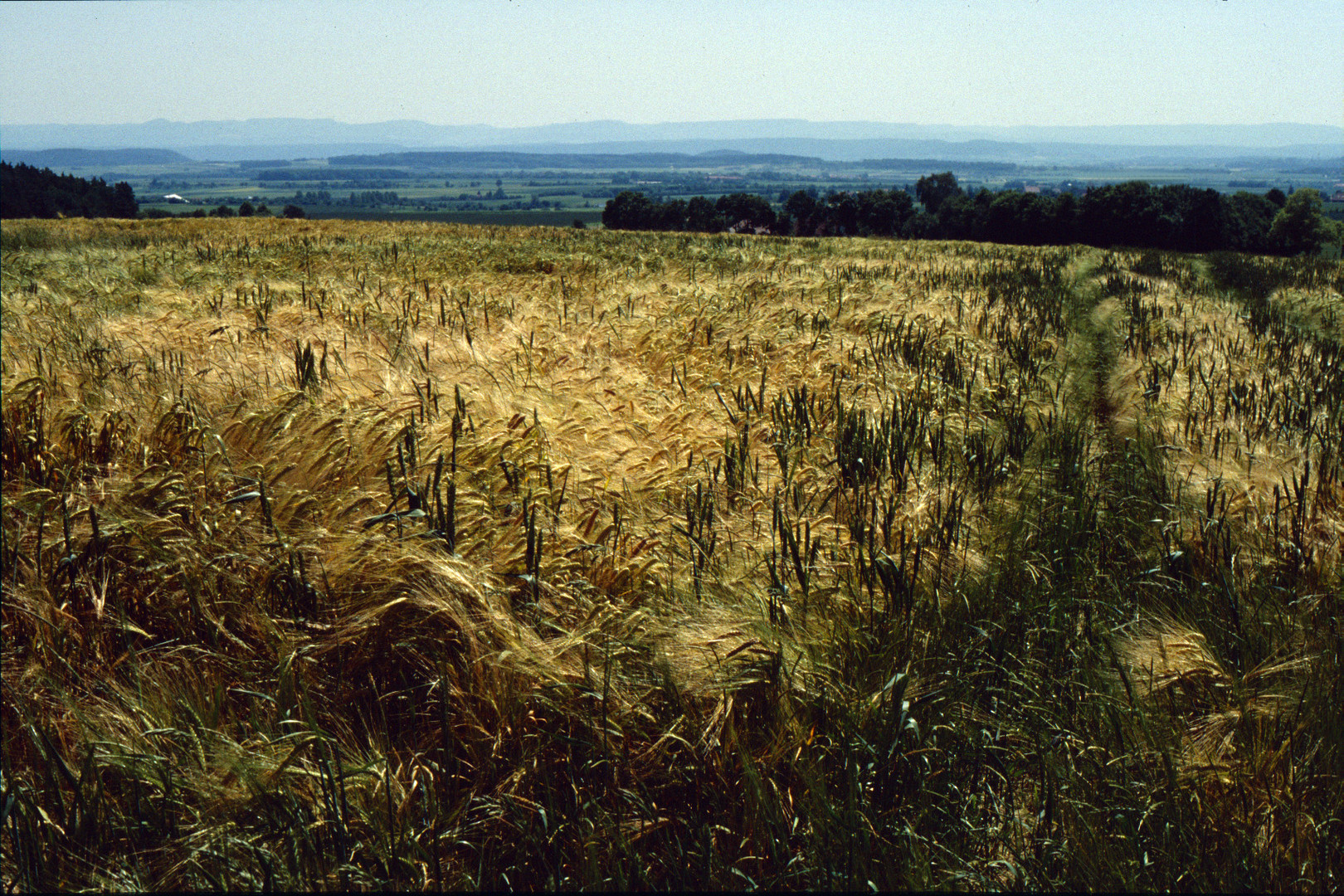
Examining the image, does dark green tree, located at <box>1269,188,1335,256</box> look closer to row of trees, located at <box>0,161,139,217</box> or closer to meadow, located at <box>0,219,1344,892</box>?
meadow, located at <box>0,219,1344,892</box>

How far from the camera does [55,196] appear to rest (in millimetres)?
65688

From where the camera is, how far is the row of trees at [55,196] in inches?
2453

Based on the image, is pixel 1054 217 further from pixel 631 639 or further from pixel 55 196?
pixel 55 196

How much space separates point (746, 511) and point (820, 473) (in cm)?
68

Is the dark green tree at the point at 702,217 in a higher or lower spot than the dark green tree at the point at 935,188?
lower

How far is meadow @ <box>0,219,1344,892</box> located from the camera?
1678 mm

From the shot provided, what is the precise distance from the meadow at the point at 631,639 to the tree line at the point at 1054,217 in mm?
56959

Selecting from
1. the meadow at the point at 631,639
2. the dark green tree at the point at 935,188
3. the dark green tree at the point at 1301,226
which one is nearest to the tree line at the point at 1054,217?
the dark green tree at the point at 1301,226

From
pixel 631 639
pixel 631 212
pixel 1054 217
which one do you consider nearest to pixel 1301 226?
pixel 1054 217

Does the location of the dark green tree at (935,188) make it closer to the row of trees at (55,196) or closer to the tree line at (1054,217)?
the tree line at (1054,217)

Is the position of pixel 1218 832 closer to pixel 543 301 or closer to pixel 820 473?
pixel 820 473

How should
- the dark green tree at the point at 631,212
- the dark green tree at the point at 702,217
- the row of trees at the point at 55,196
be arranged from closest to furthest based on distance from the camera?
the row of trees at the point at 55,196 < the dark green tree at the point at 702,217 < the dark green tree at the point at 631,212

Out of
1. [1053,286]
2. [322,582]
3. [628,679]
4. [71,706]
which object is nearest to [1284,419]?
[628,679]

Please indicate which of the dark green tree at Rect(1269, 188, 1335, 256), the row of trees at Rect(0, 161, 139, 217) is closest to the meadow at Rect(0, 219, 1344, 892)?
the row of trees at Rect(0, 161, 139, 217)
